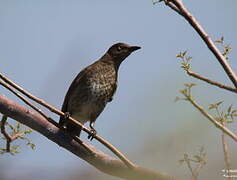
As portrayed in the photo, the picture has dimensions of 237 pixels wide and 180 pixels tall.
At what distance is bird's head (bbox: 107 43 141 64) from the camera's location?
5.52 metres

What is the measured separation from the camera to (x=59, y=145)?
323cm

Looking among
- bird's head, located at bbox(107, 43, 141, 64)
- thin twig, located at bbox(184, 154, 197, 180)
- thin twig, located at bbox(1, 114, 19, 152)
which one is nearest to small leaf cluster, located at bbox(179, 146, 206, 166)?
thin twig, located at bbox(184, 154, 197, 180)

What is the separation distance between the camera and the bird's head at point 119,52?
5523 millimetres

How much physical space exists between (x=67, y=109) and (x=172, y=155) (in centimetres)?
389

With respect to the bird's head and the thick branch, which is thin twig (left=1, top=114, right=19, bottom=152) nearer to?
the thick branch

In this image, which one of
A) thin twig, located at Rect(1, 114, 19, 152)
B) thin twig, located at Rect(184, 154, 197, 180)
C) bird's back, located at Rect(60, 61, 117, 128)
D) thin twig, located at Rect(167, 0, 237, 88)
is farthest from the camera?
bird's back, located at Rect(60, 61, 117, 128)

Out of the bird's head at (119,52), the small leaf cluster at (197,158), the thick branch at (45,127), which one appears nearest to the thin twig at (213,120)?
the small leaf cluster at (197,158)

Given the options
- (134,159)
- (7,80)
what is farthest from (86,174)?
(7,80)

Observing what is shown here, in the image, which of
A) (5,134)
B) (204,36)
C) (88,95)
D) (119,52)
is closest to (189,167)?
(204,36)

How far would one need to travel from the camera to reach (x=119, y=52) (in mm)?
5633

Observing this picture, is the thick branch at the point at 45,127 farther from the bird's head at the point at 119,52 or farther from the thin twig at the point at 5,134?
the bird's head at the point at 119,52

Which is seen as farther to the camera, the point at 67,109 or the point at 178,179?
the point at 67,109

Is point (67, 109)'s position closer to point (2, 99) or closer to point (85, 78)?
point (85, 78)

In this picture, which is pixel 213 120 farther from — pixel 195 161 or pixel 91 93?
pixel 91 93
